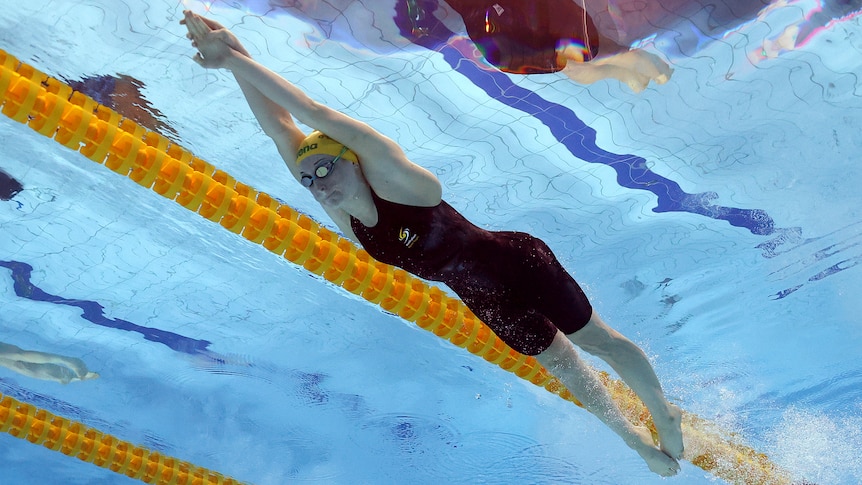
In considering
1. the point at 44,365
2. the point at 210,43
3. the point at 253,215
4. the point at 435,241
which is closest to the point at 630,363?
the point at 435,241

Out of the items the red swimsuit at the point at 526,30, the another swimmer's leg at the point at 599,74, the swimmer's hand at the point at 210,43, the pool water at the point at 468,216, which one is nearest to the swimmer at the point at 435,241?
the swimmer's hand at the point at 210,43

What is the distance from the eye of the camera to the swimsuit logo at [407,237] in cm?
376

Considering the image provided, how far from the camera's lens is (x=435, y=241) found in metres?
3.85

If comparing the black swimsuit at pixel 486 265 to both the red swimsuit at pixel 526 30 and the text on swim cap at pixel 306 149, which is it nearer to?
the text on swim cap at pixel 306 149

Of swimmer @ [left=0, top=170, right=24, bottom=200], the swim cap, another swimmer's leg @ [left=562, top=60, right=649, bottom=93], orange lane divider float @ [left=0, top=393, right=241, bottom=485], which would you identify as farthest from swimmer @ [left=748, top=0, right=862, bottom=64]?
orange lane divider float @ [left=0, top=393, right=241, bottom=485]

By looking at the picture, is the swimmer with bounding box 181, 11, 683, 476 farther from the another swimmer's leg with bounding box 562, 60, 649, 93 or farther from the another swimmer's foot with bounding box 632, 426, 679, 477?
the another swimmer's leg with bounding box 562, 60, 649, 93

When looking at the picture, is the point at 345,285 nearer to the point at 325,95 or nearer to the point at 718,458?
the point at 325,95

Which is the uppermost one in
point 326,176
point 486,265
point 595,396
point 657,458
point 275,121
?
point 275,121

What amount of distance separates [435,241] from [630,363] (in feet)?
5.64

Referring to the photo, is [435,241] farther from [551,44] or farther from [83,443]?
[83,443]

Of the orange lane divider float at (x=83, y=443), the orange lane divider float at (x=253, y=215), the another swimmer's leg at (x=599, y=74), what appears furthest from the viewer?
the orange lane divider float at (x=83, y=443)

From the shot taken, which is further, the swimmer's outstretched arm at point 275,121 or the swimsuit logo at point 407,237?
the swimsuit logo at point 407,237

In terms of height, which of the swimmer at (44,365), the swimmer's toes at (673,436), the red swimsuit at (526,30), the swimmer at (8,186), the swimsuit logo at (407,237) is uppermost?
the red swimsuit at (526,30)

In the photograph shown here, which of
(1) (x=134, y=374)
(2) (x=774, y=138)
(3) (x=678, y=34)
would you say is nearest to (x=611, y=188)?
(2) (x=774, y=138)
